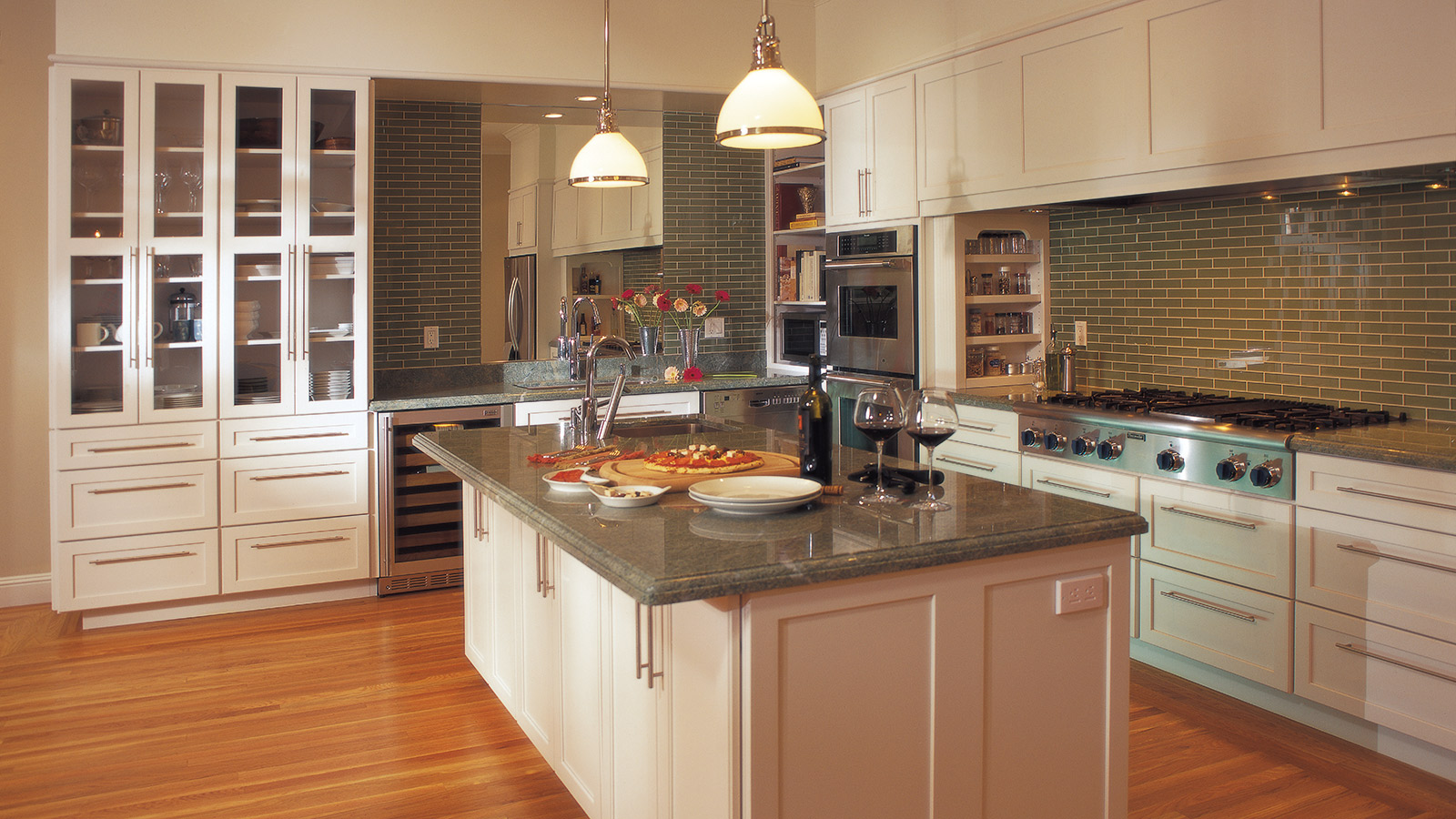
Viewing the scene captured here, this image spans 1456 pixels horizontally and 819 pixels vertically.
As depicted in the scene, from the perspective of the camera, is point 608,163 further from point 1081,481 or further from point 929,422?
point 1081,481

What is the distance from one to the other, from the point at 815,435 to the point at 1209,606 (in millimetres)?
1768

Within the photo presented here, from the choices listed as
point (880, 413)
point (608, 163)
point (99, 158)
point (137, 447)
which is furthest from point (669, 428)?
point (99, 158)

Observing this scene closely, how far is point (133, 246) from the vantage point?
14.4 ft

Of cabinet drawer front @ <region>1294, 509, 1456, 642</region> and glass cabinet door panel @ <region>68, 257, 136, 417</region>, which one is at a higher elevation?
glass cabinet door panel @ <region>68, 257, 136, 417</region>

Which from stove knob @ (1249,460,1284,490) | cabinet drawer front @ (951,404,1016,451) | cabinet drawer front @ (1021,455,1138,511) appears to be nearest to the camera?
stove knob @ (1249,460,1284,490)

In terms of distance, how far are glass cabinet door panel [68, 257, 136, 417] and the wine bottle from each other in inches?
133

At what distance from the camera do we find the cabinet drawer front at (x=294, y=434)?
4594 millimetres

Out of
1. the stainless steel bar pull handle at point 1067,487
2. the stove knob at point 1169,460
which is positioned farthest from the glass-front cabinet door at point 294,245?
the stove knob at point 1169,460

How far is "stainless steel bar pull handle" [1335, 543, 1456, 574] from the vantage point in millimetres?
2736

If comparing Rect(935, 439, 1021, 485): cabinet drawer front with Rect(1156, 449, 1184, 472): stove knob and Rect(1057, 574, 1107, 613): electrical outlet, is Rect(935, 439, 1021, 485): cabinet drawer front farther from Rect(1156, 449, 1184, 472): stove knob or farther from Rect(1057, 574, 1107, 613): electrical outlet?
Rect(1057, 574, 1107, 613): electrical outlet

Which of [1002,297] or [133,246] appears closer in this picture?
[133,246]

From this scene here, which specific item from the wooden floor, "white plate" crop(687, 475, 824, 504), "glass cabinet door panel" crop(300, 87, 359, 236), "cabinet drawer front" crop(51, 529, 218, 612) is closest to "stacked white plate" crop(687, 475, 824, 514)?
"white plate" crop(687, 475, 824, 504)

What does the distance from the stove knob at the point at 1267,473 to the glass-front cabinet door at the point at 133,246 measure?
4182mm

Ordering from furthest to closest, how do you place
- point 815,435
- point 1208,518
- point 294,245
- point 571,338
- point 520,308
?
point 571,338
point 520,308
point 294,245
point 1208,518
point 815,435
